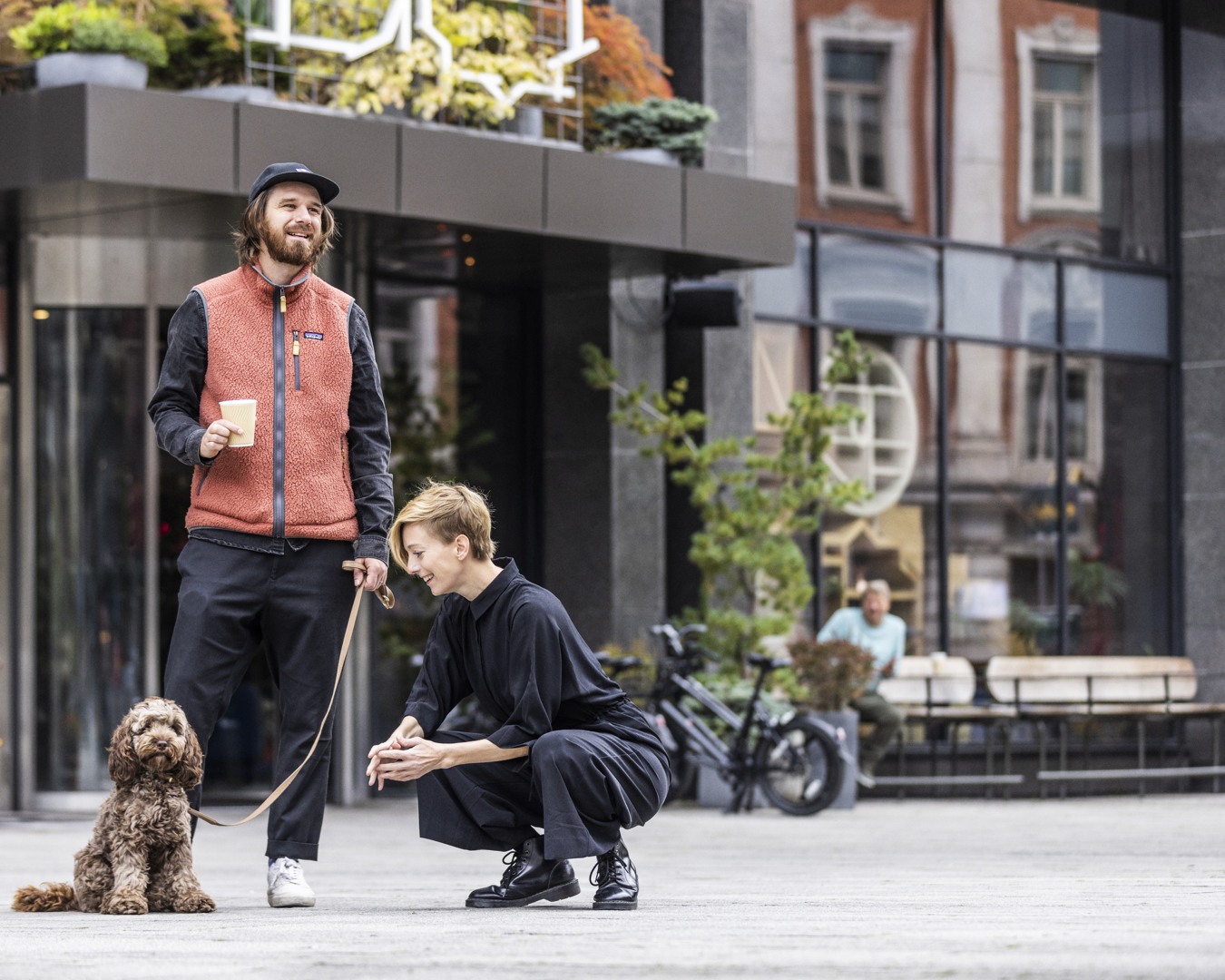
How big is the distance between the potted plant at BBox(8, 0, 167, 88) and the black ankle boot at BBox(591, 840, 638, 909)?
20.0 ft

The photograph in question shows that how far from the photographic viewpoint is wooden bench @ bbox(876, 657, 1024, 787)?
14.3 meters

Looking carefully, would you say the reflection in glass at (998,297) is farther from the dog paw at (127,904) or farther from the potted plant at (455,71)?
the dog paw at (127,904)

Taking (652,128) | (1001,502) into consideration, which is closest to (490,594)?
(652,128)

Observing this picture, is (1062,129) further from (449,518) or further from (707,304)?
(449,518)

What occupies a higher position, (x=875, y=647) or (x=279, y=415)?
→ (x=279, y=415)

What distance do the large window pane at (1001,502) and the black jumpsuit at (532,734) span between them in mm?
10911

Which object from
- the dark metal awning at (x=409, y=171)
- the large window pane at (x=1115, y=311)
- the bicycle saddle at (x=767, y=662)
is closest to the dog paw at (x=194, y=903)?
the dark metal awning at (x=409, y=171)

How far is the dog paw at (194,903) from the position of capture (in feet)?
17.5

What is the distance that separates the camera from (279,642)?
5832mm

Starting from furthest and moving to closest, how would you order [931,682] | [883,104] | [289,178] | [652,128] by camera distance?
[883,104] < [931,682] < [652,128] < [289,178]

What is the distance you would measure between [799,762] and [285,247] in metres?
7.24

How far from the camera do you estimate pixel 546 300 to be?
46.3 ft

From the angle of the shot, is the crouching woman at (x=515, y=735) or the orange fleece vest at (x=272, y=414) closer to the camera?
the crouching woman at (x=515, y=735)

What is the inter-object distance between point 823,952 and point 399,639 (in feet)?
30.6
